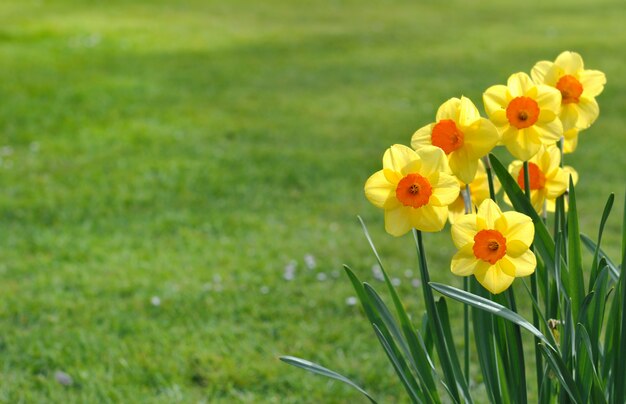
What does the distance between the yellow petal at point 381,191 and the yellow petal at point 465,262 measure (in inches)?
4.8

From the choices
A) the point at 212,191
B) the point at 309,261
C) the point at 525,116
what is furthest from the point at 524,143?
the point at 212,191

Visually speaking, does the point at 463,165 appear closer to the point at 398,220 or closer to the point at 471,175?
the point at 471,175

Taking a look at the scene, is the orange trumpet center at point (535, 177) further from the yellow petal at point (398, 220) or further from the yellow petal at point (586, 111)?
the yellow petal at point (398, 220)

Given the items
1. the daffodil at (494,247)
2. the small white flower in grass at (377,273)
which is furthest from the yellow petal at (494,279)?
the small white flower in grass at (377,273)

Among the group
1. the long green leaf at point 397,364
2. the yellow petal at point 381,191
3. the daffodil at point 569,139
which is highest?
the yellow petal at point 381,191

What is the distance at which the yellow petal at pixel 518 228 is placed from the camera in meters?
1.27

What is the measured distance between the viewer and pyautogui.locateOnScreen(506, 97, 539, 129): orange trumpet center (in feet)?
4.51

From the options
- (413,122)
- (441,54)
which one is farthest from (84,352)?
(441,54)

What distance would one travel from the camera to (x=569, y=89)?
154 cm

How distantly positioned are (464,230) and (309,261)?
86.5 inches

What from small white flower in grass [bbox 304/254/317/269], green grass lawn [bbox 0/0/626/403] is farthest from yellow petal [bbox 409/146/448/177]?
small white flower in grass [bbox 304/254/317/269]

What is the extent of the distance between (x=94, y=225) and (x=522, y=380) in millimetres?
2832

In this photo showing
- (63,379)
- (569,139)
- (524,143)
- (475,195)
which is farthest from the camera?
(63,379)

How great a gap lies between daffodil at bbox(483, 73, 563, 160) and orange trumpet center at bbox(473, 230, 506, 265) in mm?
161
